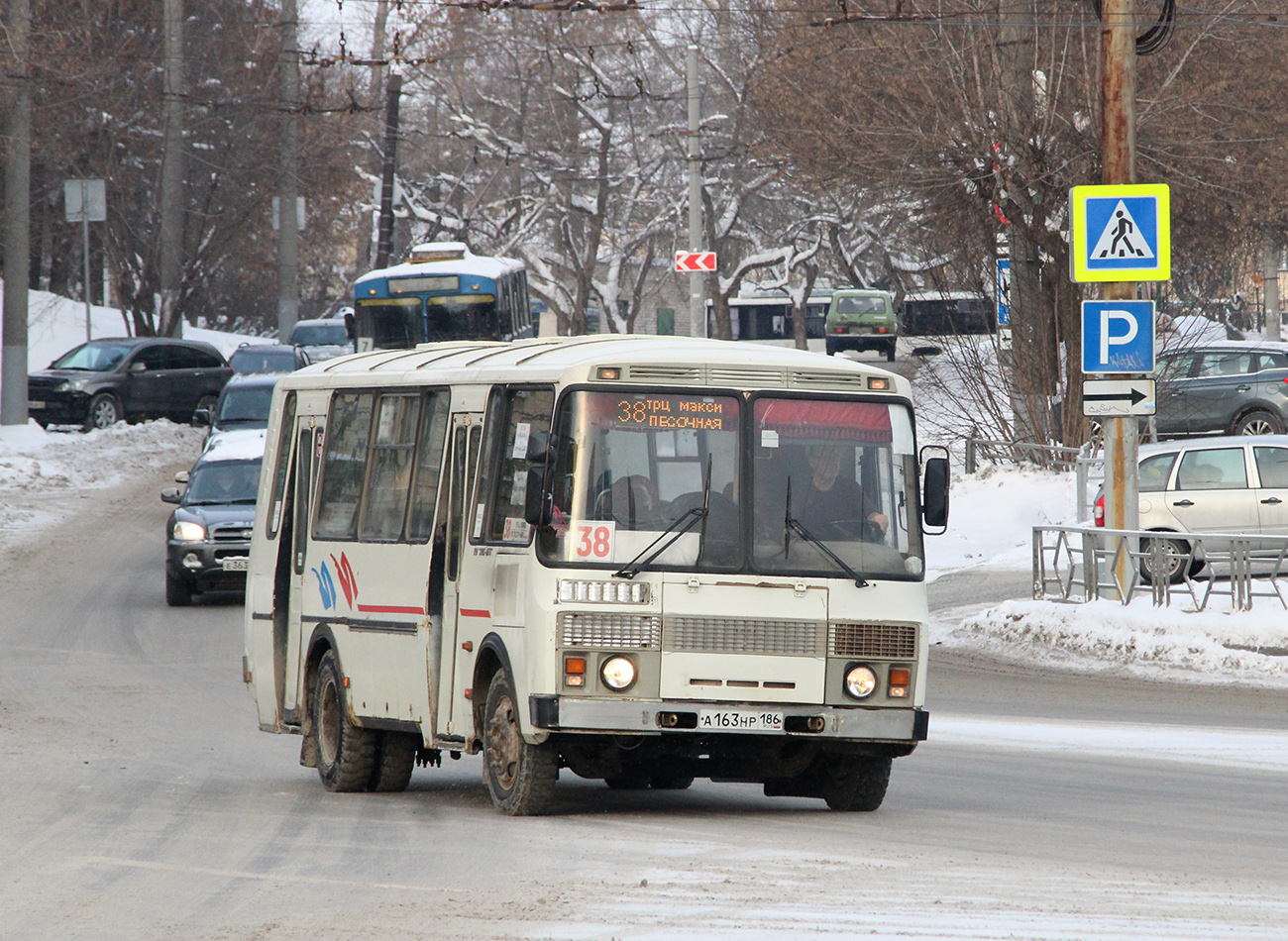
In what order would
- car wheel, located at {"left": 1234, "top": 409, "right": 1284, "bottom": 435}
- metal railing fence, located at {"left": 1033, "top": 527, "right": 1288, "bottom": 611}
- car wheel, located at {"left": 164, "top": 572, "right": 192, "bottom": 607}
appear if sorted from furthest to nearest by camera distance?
1. car wheel, located at {"left": 1234, "top": 409, "right": 1284, "bottom": 435}
2. car wheel, located at {"left": 164, "top": 572, "right": 192, "bottom": 607}
3. metal railing fence, located at {"left": 1033, "top": 527, "right": 1288, "bottom": 611}

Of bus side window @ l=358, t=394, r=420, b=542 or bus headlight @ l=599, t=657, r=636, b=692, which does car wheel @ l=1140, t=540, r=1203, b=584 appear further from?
bus headlight @ l=599, t=657, r=636, b=692

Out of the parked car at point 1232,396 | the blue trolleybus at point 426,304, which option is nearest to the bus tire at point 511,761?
the parked car at point 1232,396

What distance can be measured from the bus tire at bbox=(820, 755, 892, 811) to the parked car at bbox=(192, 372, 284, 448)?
18597 mm

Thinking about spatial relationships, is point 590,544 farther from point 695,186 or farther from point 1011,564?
point 695,186

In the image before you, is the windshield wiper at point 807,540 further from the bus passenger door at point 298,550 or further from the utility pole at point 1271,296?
the utility pole at point 1271,296

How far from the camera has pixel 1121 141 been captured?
57.5 ft

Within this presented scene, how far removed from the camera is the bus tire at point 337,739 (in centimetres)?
1123

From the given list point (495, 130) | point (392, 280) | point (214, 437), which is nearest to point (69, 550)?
point (214, 437)

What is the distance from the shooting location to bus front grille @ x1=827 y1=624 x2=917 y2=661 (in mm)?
9234

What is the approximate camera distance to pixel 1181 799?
10.0 metres

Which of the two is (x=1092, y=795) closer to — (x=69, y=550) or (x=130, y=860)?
(x=130, y=860)

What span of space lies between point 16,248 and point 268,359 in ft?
16.0

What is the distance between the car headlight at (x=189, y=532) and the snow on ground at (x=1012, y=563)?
19.1 ft

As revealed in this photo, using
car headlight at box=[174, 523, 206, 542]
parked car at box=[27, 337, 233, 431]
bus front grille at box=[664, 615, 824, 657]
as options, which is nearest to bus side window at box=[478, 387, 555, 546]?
bus front grille at box=[664, 615, 824, 657]
